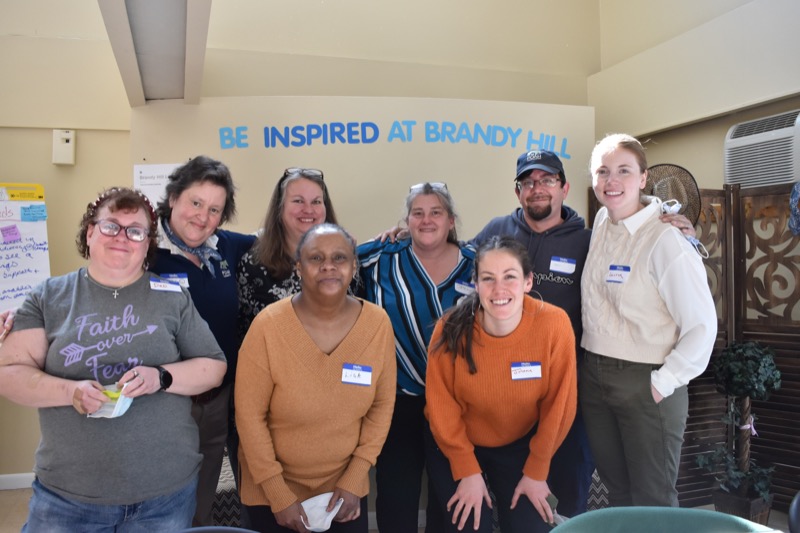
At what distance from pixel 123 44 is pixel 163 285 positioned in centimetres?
158

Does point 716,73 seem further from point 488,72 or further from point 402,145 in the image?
point 402,145

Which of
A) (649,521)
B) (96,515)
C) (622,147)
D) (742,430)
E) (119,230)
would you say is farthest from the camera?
(742,430)

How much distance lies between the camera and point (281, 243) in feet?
8.13

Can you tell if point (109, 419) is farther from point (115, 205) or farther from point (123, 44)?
point (123, 44)

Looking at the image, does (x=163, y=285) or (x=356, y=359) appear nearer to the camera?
(x=163, y=285)

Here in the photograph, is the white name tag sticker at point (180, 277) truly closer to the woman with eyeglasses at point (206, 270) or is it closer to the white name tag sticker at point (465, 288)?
the woman with eyeglasses at point (206, 270)

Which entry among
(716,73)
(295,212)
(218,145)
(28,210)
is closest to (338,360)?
(295,212)

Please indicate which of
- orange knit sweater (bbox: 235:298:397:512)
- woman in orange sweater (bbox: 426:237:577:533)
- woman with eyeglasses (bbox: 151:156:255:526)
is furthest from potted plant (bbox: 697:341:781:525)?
woman with eyeglasses (bbox: 151:156:255:526)

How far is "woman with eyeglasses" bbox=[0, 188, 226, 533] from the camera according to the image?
1.60m

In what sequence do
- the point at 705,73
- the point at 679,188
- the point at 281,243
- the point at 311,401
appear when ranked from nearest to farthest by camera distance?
the point at 311,401, the point at 281,243, the point at 679,188, the point at 705,73

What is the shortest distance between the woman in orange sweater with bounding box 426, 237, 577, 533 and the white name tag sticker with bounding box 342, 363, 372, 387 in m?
0.31

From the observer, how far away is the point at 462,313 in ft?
7.13

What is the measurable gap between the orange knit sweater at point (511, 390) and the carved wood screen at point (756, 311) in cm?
180

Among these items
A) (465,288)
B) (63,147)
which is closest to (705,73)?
(465,288)
